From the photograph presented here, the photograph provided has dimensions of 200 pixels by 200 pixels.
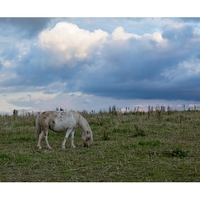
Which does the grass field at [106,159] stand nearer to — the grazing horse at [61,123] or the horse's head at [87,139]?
the horse's head at [87,139]

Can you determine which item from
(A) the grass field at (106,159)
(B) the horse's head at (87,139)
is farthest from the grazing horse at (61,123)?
(A) the grass field at (106,159)

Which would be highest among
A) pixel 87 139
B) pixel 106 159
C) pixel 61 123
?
pixel 61 123

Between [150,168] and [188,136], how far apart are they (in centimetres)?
658

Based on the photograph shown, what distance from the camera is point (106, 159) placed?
30.8 ft

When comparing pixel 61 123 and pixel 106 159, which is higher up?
pixel 61 123

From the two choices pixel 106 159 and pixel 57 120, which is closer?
pixel 106 159

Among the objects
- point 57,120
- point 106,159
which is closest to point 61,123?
point 57,120

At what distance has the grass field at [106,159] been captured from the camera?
764 centimetres

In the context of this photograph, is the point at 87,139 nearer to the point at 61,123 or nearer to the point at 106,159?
the point at 61,123

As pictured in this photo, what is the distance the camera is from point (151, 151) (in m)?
10.4

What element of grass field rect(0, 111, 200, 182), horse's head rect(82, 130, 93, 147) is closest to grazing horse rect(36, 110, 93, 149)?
horse's head rect(82, 130, 93, 147)

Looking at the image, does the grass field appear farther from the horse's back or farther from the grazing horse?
the horse's back

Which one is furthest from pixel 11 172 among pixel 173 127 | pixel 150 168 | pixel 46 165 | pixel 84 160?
pixel 173 127

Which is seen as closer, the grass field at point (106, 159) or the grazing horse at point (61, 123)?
the grass field at point (106, 159)
